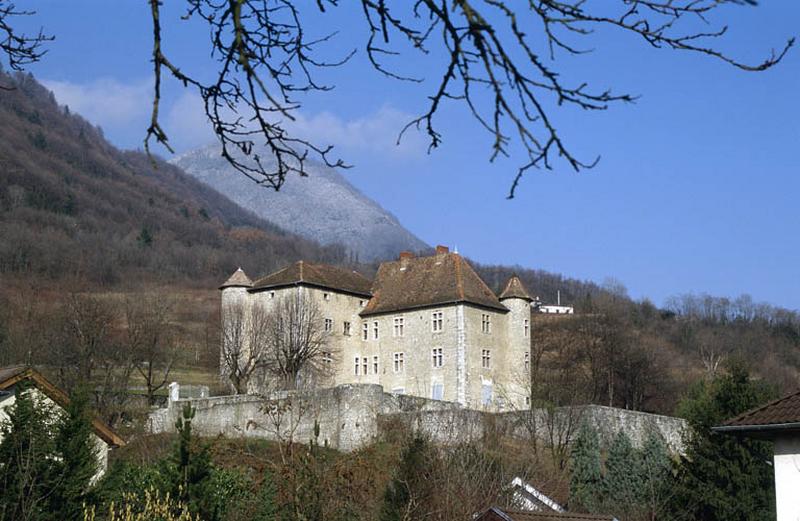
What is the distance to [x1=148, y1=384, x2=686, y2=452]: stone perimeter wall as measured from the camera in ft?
135

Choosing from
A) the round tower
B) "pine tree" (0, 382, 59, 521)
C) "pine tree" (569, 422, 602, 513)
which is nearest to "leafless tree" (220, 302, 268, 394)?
the round tower

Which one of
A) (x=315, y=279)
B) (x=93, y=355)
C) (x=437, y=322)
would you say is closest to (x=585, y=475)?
(x=437, y=322)

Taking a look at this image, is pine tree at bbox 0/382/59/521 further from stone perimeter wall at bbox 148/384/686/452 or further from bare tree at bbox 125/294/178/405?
bare tree at bbox 125/294/178/405

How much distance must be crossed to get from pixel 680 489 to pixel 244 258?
117233 mm

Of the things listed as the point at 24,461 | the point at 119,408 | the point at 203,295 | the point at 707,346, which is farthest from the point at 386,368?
the point at 203,295

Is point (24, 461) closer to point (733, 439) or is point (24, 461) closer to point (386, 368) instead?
point (733, 439)

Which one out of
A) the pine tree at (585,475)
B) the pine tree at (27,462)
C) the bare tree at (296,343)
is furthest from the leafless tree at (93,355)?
the pine tree at (27,462)

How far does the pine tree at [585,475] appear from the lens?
33.8 m

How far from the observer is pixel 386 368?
55.4 meters

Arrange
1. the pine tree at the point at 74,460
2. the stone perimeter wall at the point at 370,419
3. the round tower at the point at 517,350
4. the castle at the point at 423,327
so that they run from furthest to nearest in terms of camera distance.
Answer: the round tower at the point at 517,350 < the castle at the point at 423,327 < the stone perimeter wall at the point at 370,419 < the pine tree at the point at 74,460

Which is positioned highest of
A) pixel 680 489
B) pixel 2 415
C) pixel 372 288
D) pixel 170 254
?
pixel 170 254

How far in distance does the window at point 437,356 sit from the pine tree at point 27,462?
3156 centimetres

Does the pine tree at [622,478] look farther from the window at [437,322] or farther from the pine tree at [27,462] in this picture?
the pine tree at [27,462]

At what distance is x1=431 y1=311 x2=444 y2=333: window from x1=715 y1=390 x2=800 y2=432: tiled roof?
36964 mm
